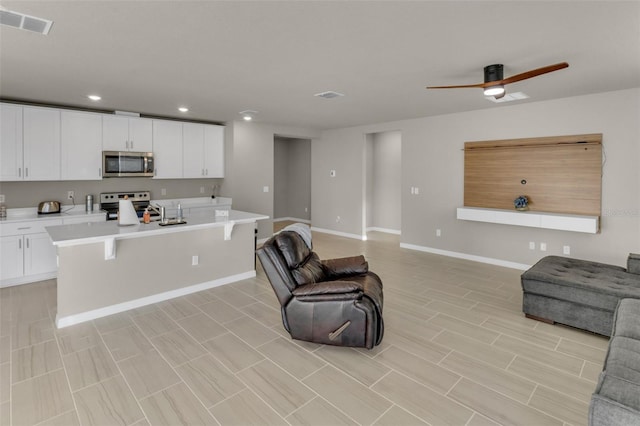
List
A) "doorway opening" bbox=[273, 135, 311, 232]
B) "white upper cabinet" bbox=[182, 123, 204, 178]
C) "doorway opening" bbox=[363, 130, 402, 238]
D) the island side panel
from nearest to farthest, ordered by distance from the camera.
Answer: the island side panel → "white upper cabinet" bbox=[182, 123, 204, 178] → "doorway opening" bbox=[363, 130, 402, 238] → "doorway opening" bbox=[273, 135, 311, 232]

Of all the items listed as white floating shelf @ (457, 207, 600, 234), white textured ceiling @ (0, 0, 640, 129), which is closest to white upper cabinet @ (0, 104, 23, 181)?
white textured ceiling @ (0, 0, 640, 129)

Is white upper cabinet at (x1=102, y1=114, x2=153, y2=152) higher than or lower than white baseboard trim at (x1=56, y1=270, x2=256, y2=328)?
higher

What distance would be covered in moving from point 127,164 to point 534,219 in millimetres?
6428

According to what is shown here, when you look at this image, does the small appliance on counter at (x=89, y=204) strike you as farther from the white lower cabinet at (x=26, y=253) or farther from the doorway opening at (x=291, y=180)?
the doorway opening at (x=291, y=180)

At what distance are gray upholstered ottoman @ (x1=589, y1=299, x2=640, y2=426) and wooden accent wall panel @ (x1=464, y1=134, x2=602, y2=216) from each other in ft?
9.95

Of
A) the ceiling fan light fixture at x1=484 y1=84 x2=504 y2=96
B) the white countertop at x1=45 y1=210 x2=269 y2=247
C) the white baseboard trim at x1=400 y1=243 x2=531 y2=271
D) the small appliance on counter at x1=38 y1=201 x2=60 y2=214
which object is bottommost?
the white baseboard trim at x1=400 y1=243 x2=531 y2=271

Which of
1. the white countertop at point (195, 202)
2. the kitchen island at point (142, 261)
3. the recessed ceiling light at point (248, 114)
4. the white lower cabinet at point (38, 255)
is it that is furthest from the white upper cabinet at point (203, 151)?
the white lower cabinet at point (38, 255)

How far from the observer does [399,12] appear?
2277mm

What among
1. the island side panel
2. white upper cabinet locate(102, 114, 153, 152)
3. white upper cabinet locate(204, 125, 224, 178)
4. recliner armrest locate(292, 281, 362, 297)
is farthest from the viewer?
white upper cabinet locate(204, 125, 224, 178)

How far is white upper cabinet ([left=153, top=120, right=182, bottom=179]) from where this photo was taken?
20.0ft

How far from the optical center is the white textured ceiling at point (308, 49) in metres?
2.27

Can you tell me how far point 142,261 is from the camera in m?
3.92

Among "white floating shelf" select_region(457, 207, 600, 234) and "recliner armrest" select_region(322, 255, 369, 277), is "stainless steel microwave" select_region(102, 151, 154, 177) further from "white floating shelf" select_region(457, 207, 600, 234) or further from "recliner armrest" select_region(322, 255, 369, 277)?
"white floating shelf" select_region(457, 207, 600, 234)

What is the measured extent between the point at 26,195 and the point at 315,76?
4.76m
